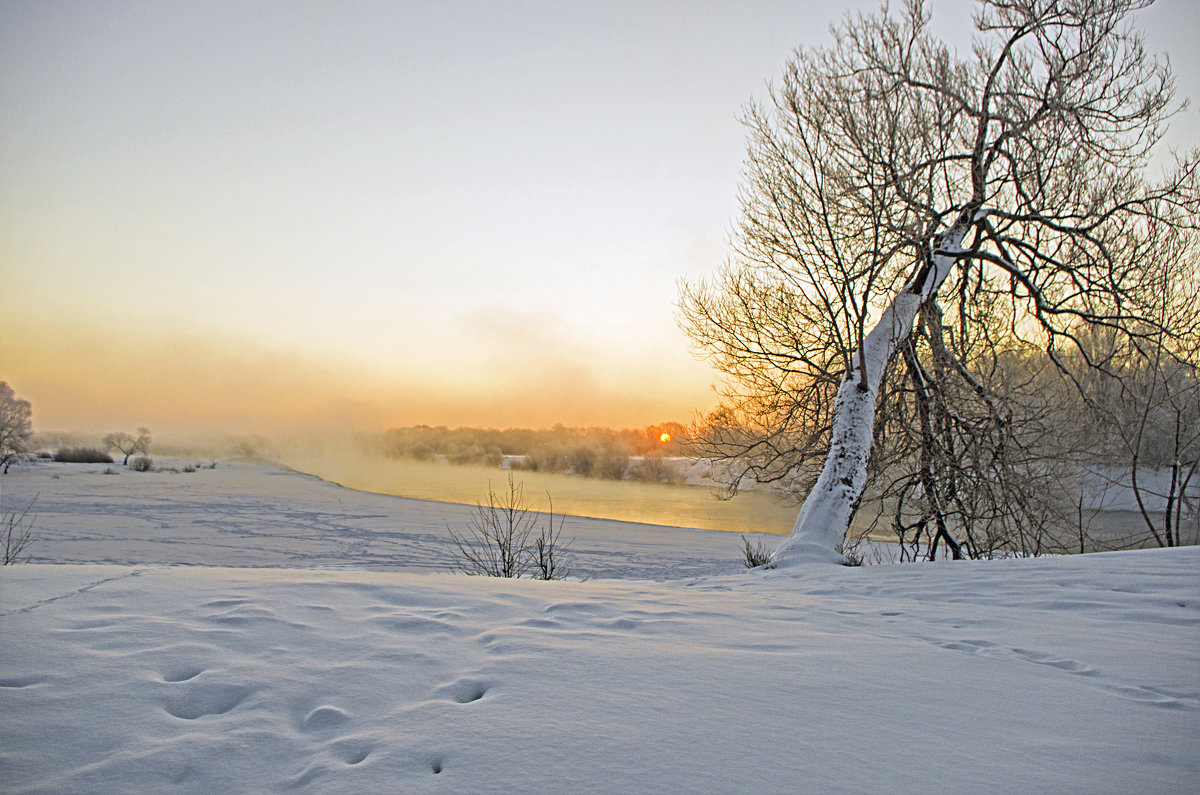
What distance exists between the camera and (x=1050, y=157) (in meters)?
7.32

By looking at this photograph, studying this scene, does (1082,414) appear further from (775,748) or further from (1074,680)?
(775,748)

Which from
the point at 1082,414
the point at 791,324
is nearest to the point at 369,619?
the point at 791,324

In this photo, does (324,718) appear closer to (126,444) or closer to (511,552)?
(511,552)

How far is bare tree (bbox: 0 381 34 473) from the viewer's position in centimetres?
2484

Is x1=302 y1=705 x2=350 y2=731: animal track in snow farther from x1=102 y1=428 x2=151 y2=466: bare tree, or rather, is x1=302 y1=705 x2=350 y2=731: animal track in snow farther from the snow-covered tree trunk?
x1=102 y1=428 x2=151 y2=466: bare tree

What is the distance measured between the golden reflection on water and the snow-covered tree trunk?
426 centimetres

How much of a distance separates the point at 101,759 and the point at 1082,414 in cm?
1037

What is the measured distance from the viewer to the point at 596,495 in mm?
27469

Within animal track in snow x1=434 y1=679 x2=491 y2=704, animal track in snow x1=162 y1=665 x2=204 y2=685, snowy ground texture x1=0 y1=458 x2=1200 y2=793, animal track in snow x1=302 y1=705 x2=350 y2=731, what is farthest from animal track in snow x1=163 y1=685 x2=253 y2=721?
animal track in snow x1=434 y1=679 x2=491 y2=704

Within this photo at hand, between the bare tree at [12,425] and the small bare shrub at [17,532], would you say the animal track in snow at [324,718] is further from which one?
the bare tree at [12,425]

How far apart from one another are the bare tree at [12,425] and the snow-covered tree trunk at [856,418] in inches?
1154

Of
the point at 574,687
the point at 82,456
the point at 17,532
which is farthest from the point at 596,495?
the point at 82,456

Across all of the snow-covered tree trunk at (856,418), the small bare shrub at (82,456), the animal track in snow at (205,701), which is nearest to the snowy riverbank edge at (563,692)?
the animal track in snow at (205,701)

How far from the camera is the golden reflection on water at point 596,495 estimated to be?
20031mm
